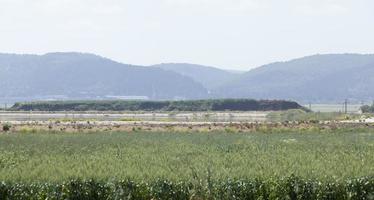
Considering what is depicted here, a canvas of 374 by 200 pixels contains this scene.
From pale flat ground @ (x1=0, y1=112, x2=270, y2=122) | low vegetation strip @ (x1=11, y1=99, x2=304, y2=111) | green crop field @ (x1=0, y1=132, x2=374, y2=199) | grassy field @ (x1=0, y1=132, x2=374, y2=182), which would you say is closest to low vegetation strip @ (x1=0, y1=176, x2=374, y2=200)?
green crop field @ (x1=0, y1=132, x2=374, y2=199)

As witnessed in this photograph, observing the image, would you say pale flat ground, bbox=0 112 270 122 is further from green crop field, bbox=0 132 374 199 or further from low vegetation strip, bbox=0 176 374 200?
low vegetation strip, bbox=0 176 374 200

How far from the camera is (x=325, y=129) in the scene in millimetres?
61625

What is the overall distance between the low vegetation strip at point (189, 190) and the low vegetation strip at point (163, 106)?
113m

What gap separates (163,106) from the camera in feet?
470

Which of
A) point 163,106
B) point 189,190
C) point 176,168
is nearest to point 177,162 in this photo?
point 176,168

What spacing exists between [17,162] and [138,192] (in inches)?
335

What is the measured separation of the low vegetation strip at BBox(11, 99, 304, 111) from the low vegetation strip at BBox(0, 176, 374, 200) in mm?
113288

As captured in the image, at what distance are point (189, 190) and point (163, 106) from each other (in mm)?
121699

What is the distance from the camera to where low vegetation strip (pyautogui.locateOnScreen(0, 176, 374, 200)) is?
2148 cm

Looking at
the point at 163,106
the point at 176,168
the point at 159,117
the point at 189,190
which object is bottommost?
the point at 189,190

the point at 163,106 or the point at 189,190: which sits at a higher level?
the point at 163,106

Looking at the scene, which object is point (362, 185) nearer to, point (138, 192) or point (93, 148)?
point (138, 192)

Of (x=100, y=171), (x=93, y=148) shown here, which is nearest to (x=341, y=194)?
(x=100, y=171)

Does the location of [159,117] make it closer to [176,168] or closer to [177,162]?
[177,162]
